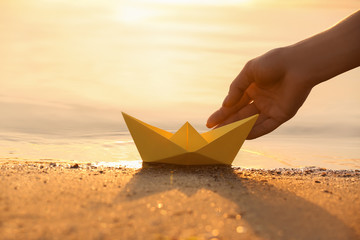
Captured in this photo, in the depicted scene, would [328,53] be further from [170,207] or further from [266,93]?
[170,207]

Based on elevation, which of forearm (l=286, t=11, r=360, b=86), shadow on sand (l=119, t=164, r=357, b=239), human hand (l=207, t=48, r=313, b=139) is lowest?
shadow on sand (l=119, t=164, r=357, b=239)

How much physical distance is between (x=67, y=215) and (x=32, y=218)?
0.12 metres

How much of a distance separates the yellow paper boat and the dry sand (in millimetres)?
240

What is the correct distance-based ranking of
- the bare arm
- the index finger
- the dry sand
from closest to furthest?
the dry sand → the bare arm → the index finger

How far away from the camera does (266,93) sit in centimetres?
278

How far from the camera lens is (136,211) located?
127cm

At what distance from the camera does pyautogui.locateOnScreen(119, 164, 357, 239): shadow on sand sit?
1.18m

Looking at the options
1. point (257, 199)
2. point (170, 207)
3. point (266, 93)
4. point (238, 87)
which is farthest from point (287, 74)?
point (170, 207)

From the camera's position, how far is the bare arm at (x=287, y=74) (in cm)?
230

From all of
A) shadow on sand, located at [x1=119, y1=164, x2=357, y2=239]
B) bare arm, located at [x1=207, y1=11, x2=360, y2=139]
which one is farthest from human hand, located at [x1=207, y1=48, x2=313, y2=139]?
shadow on sand, located at [x1=119, y1=164, x2=357, y2=239]

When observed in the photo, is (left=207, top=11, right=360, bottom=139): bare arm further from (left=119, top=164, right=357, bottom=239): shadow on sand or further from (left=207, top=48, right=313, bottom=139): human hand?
(left=119, top=164, right=357, bottom=239): shadow on sand

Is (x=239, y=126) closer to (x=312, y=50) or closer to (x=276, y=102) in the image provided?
(x=276, y=102)

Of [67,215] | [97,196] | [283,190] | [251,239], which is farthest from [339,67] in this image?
[67,215]

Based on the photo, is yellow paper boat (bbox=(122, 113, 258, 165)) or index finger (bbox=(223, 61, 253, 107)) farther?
index finger (bbox=(223, 61, 253, 107))
